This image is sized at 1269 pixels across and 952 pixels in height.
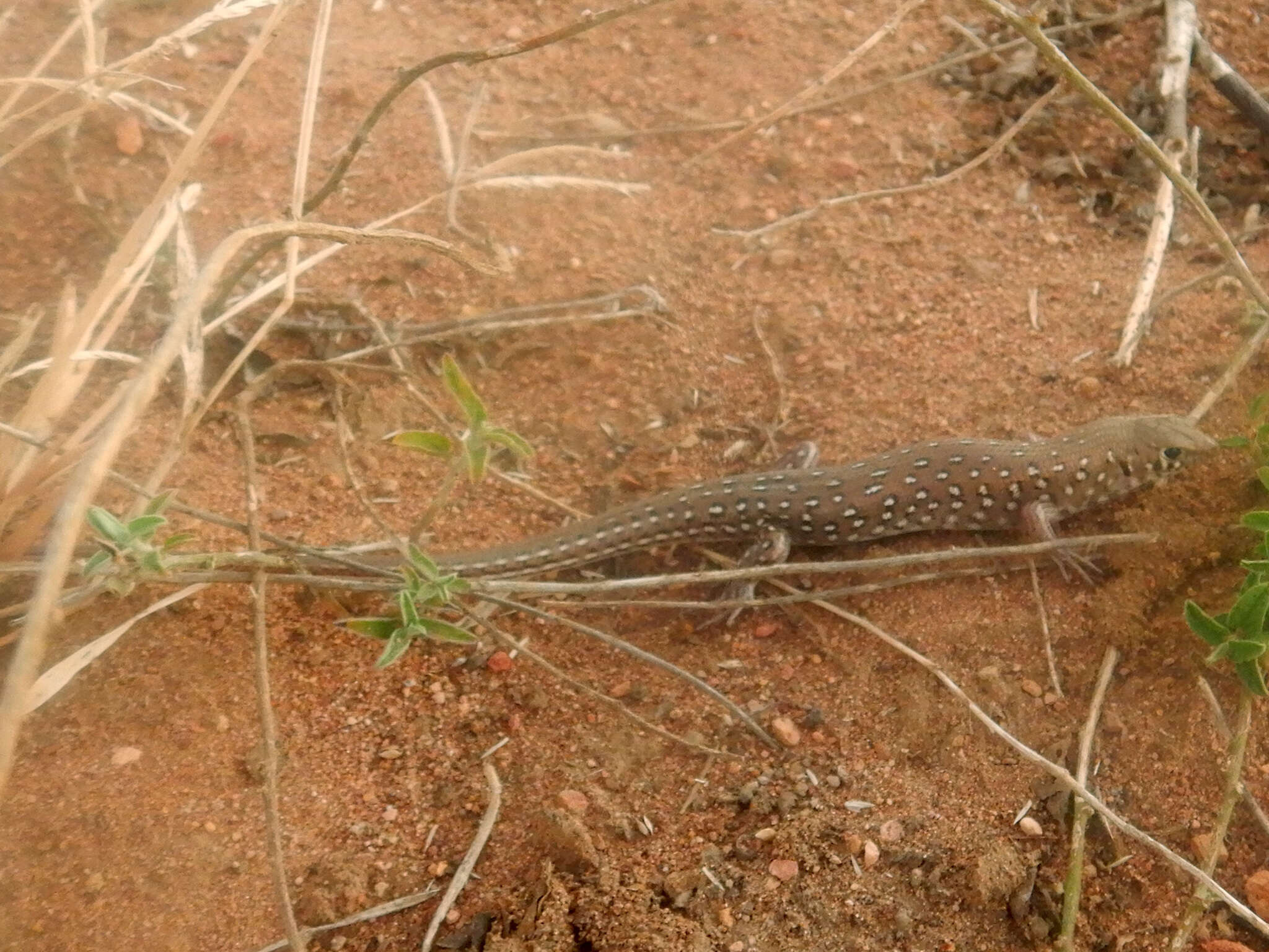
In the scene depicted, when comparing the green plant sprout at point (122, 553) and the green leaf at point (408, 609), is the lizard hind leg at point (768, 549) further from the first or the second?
the green plant sprout at point (122, 553)

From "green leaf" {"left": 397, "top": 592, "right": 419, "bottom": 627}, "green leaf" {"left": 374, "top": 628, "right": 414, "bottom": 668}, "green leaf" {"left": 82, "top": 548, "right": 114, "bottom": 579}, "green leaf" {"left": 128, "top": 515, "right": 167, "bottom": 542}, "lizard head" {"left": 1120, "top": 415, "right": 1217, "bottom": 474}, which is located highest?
"green leaf" {"left": 128, "top": 515, "right": 167, "bottom": 542}

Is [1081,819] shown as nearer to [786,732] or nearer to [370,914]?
[786,732]

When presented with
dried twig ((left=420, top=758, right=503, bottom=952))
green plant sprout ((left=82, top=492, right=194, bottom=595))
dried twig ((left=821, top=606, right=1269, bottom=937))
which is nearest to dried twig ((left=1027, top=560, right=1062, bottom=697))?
dried twig ((left=821, top=606, right=1269, bottom=937))

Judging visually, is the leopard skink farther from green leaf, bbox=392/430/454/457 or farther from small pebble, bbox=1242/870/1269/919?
small pebble, bbox=1242/870/1269/919

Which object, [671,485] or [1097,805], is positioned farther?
[671,485]

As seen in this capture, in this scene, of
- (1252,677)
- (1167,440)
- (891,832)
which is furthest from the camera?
(1167,440)

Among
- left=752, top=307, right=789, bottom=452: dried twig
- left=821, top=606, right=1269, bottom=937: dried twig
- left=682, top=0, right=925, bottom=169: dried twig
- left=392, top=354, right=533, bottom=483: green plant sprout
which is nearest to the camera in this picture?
left=821, top=606, right=1269, bottom=937: dried twig

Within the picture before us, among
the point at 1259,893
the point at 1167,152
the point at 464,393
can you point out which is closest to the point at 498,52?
the point at 464,393
